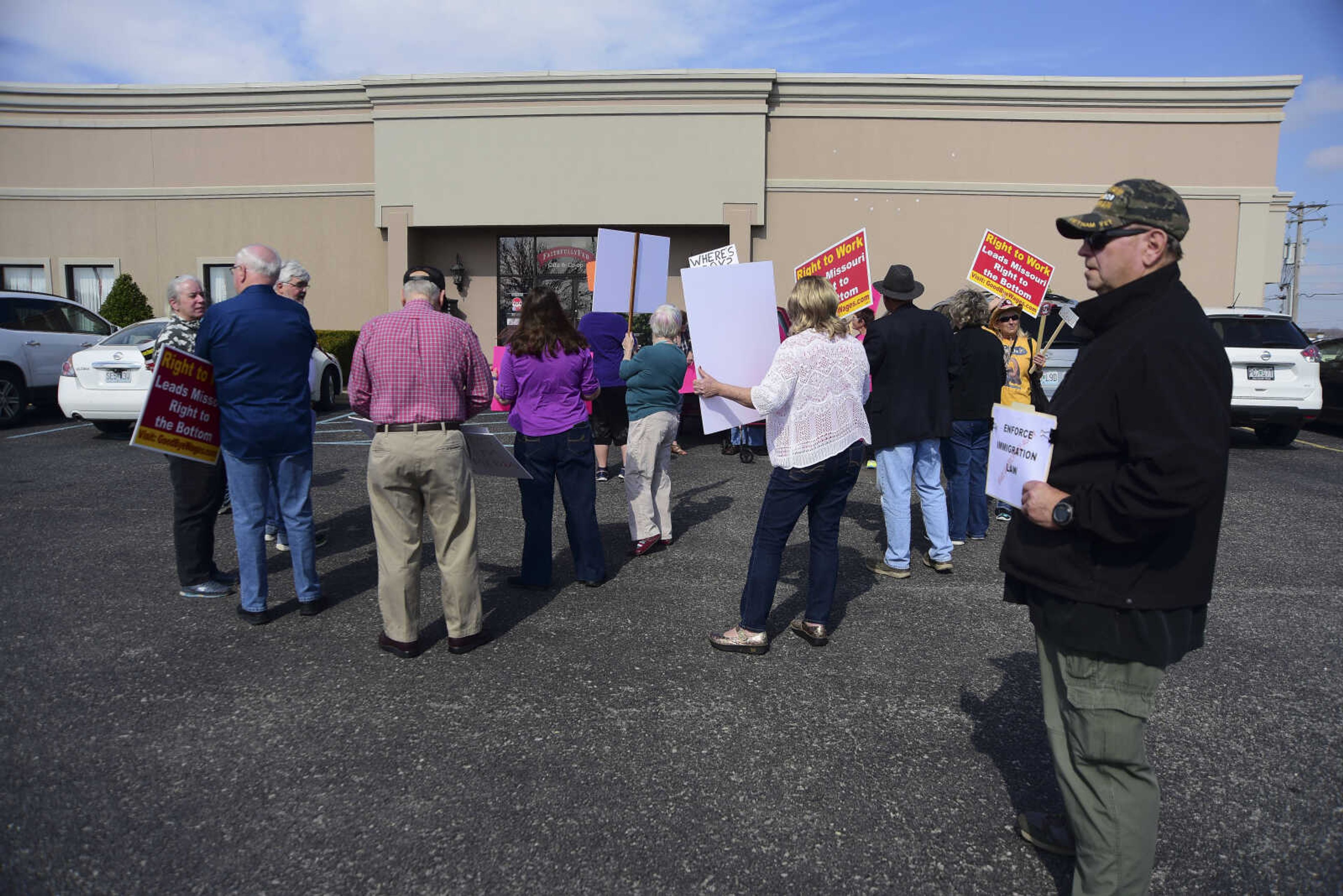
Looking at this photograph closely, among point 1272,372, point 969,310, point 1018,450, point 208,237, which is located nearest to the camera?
point 1018,450

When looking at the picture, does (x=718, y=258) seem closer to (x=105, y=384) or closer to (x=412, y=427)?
(x=412, y=427)

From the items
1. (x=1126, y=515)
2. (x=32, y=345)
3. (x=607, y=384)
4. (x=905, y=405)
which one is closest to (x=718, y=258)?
(x=607, y=384)

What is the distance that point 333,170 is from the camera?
64.1 feet

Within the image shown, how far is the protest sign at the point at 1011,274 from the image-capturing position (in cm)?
765

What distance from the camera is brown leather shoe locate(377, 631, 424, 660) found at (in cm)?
436

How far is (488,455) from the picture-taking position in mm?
4691

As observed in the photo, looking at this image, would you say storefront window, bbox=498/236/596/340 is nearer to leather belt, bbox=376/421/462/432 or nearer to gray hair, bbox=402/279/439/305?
gray hair, bbox=402/279/439/305

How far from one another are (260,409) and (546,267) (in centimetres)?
1546

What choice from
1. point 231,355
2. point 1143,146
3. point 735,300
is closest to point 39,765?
point 231,355

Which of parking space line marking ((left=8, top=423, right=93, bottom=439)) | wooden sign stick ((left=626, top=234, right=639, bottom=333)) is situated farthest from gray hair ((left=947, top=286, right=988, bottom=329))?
parking space line marking ((left=8, top=423, right=93, bottom=439))

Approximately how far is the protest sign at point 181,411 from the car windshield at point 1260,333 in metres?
11.7

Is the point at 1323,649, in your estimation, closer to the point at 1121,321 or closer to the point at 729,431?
the point at 1121,321

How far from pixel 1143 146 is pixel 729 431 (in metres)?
14.1

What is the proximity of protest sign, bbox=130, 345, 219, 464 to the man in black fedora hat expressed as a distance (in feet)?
13.1
